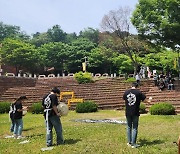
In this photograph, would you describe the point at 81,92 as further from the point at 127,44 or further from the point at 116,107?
the point at 127,44

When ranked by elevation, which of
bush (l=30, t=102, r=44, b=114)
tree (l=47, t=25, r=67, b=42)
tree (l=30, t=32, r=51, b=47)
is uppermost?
tree (l=47, t=25, r=67, b=42)

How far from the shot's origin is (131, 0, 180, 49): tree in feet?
80.8

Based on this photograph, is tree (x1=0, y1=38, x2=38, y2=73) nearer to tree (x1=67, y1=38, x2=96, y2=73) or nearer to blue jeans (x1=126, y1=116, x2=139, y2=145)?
tree (x1=67, y1=38, x2=96, y2=73)

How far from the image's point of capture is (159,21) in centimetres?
2570

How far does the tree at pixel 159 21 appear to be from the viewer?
24.6 meters

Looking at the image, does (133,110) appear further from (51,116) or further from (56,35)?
(56,35)

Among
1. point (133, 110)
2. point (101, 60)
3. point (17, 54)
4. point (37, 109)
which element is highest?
point (17, 54)

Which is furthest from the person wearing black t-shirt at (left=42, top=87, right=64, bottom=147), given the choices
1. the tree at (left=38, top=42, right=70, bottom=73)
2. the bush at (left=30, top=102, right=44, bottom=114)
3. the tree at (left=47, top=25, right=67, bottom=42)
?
the tree at (left=47, top=25, right=67, bottom=42)

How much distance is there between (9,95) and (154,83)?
41.7ft

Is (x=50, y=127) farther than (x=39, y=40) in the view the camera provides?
No

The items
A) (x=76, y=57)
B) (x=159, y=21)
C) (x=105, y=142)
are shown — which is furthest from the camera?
(x=76, y=57)

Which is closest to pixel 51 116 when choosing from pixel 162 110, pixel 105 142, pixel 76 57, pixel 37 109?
pixel 105 142

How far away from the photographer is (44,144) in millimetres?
9242

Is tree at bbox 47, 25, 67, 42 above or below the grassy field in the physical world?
above
